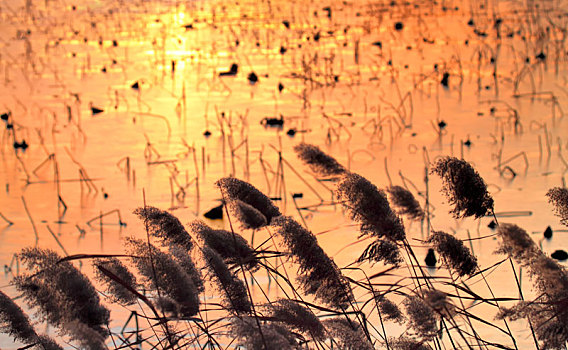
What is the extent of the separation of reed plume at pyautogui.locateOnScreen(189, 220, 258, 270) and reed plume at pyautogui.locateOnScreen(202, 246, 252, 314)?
3.0 inches

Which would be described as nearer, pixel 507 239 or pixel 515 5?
pixel 507 239

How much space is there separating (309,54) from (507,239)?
782cm

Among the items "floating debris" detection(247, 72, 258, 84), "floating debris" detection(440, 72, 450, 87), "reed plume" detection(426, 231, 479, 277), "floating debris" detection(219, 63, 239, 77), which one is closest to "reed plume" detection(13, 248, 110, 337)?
"reed plume" detection(426, 231, 479, 277)

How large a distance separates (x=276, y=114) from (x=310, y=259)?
5387 millimetres

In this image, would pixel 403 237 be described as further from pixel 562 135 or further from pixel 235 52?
pixel 235 52

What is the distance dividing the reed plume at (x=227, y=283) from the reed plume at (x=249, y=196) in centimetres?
22

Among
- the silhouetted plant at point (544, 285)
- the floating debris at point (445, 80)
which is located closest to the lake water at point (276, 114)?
the floating debris at point (445, 80)

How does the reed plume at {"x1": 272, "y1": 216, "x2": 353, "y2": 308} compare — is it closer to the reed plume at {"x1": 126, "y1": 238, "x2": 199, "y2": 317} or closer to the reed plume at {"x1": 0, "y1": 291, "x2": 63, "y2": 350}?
the reed plume at {"x1": 126, "y1": 238, "x2": 199, "y2": 317}

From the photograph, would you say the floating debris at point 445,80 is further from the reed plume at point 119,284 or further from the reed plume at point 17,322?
the reed plume at point 17,322

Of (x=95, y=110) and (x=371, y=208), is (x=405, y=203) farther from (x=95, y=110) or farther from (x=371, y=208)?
(x=95, y=110)

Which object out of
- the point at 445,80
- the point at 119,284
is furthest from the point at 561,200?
the point at 445,80

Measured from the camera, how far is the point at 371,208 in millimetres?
1828

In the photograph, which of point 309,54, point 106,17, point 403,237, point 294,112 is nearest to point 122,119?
point 294,112

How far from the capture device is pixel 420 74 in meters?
8.45
